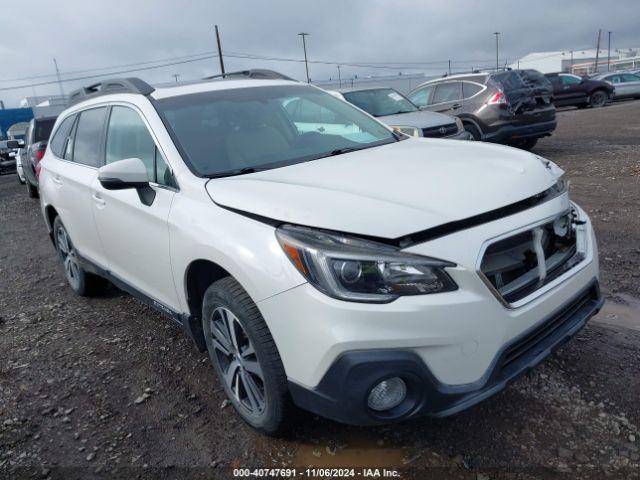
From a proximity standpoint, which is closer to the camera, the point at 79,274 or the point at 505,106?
the point at 79,274

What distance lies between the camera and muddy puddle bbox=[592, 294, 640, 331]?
3422 mm

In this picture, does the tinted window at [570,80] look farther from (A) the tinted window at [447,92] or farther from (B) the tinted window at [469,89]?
(B) the tinted window at [469,89]

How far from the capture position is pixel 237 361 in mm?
2678

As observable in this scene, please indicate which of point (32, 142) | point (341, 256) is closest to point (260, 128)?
point (341, 256)

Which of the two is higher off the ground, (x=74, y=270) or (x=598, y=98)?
(x=74, y=270)

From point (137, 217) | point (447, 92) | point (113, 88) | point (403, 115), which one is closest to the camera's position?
point (137, 217)

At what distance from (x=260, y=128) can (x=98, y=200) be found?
1263mm

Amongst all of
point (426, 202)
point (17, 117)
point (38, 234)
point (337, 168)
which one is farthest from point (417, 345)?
point (17, 117)

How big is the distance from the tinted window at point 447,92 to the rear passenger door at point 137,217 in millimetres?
8135

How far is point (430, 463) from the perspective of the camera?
239 cm

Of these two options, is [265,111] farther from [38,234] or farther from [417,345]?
[38,234]

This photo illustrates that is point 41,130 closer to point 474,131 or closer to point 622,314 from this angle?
point 474,131

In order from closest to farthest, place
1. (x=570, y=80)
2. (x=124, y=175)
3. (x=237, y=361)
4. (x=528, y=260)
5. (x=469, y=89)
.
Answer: (x=528, y=260) → (x=237, y=361) → (x=124, y=175) → (x=469, y=89) → (x=570, y=80)

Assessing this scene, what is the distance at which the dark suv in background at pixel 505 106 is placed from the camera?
9445 mm
